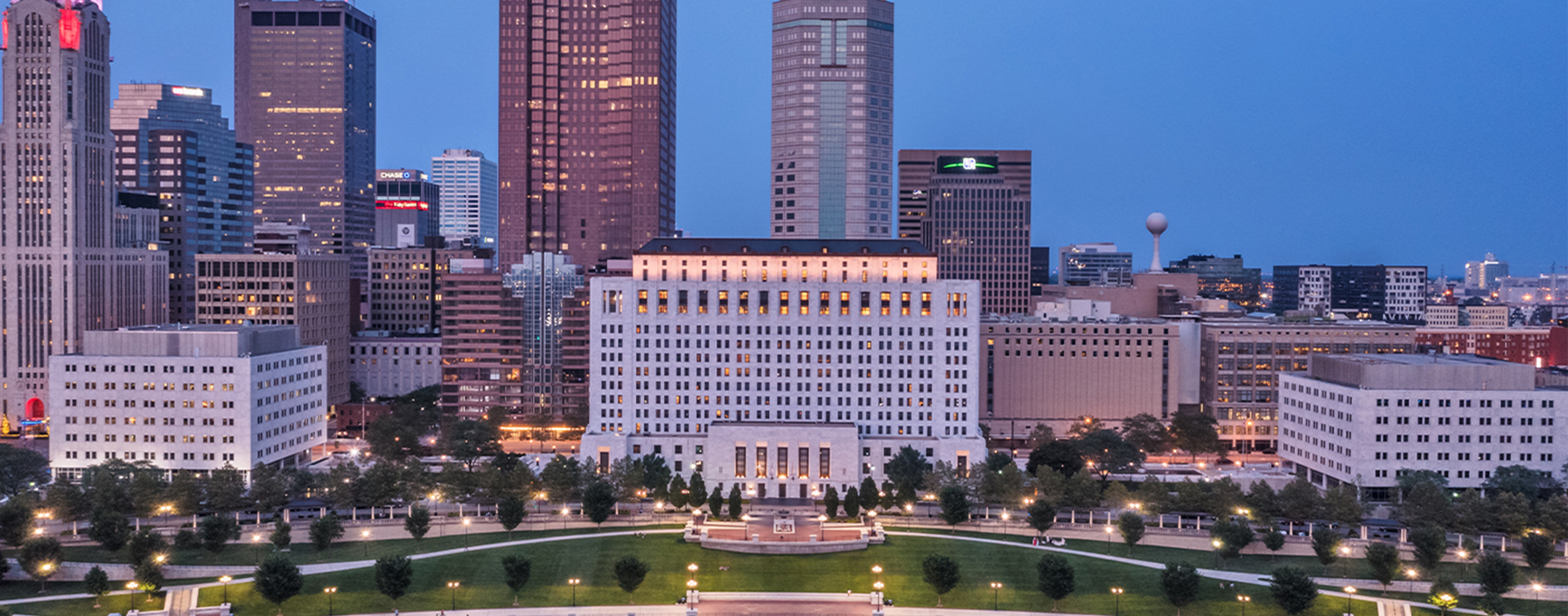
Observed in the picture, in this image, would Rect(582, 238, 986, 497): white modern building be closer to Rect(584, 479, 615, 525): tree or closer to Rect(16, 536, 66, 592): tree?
Rect(584, 479, 615, 525): tree

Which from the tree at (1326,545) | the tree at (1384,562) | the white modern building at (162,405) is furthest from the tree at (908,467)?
the white modern building at (162,405)

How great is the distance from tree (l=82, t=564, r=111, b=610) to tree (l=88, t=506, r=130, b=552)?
9765 mm

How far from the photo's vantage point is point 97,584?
104 metres

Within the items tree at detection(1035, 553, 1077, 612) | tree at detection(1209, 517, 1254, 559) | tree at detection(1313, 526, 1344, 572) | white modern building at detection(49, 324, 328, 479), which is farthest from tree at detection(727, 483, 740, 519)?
white modern building at detection(49, 324, 328, 479)

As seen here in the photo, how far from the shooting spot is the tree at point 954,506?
129875 mm

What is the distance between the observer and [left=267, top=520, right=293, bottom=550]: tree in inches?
4611

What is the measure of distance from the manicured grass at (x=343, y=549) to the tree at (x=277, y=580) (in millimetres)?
11937

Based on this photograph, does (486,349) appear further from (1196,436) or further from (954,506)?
(1196,436)

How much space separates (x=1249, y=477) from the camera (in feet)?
529

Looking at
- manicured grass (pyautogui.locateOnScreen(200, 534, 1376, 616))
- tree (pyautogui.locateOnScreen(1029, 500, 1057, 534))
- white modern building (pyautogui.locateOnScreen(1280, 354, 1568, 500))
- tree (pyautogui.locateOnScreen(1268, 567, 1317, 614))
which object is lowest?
manicured grass (pyautogui.locateOnScreen(200, 534, 1376, 616))

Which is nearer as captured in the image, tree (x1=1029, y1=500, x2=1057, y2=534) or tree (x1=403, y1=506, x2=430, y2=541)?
tree (x1=403, y1=506, x2=430, y2=541)

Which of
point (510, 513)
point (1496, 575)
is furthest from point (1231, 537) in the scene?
point (510, 513)

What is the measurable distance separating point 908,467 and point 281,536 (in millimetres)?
76255

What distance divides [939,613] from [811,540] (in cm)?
2202
